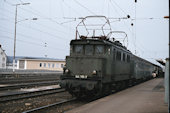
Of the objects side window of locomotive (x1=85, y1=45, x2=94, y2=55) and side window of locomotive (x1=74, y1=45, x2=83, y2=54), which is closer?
side window of locomotive (x1=85, y1=45, x2=94, y2=55)

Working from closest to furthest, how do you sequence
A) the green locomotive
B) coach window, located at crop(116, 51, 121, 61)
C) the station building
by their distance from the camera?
the green locomotive
coach window, located at crop(116, 51, 121, 61)
the station building

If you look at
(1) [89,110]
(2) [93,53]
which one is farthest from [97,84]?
(1) [89,110]

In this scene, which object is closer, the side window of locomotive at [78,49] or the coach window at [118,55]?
the side window of locomotive at [78,49]

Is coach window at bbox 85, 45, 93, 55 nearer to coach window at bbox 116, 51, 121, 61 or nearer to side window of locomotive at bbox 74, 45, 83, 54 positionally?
side window of locomotive at bbox 74, 45, 83, 54

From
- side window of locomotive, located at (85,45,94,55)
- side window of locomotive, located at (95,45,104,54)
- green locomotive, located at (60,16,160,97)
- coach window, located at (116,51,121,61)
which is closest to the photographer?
green locomotive, located at (60,16,160,97)

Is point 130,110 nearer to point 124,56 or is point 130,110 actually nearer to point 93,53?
point 93,53

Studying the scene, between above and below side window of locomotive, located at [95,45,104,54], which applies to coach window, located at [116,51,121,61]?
below

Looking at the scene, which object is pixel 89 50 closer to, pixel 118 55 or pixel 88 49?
pixel 88 49

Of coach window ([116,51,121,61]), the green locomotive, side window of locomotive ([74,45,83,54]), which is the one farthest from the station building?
the green locomotive

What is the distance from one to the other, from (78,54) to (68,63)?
94 cm

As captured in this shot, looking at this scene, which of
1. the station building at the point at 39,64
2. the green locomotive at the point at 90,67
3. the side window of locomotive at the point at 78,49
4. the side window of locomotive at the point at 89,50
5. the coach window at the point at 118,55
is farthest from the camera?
the station building at the point at 39,64

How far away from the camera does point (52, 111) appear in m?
10.1

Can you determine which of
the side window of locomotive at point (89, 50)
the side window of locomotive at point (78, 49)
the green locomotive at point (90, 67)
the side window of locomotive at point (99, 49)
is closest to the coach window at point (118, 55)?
the green locomotive at point (90, 67)

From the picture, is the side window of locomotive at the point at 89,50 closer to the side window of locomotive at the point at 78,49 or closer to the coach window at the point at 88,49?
the coach window at the point at 88,49
